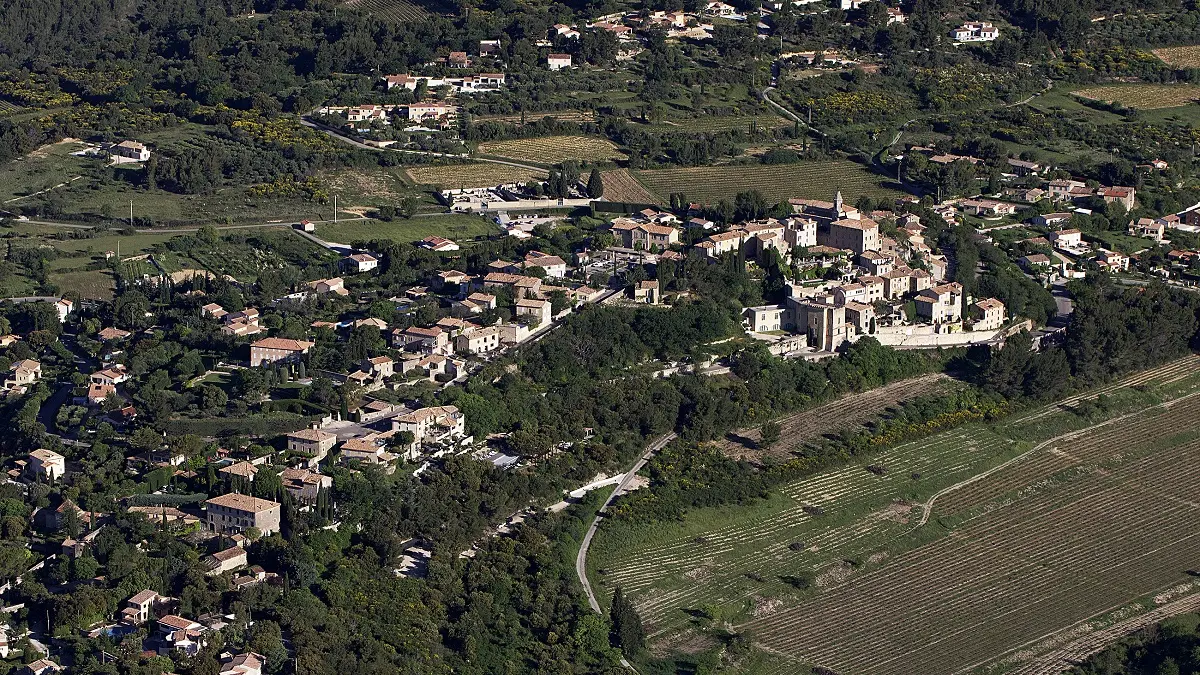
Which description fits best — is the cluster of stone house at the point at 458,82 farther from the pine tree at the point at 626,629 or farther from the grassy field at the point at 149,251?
the pine tree at the point at 626,629

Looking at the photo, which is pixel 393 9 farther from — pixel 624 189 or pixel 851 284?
pixel 851 284

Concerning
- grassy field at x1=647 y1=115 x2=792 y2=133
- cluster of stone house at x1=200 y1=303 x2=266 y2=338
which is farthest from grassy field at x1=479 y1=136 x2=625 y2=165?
cluster of stone house at x1=200 y1=303 x2=266 y2=338

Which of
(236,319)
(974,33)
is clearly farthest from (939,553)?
(974,33)

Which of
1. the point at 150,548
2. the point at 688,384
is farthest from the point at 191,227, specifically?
the point at 150,548

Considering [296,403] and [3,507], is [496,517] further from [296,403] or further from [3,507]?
[3,507]

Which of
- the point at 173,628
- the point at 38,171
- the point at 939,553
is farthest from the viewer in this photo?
the point at 38,171
